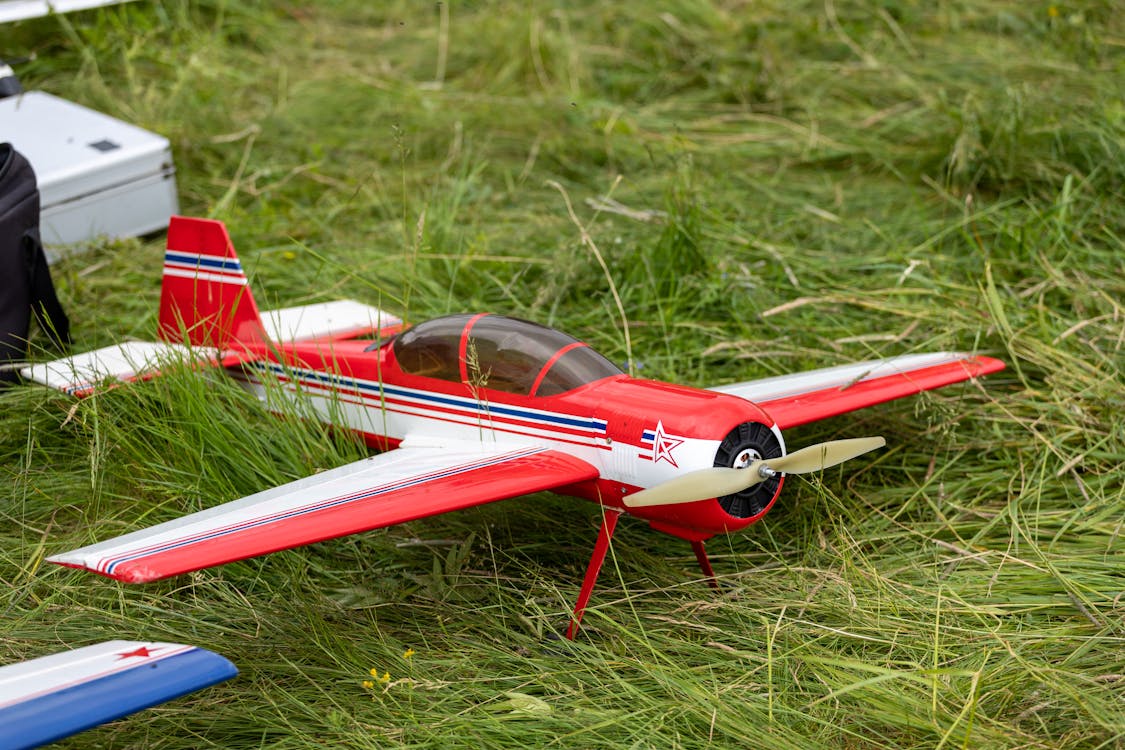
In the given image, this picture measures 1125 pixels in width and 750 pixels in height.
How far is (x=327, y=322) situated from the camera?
16.6 feet

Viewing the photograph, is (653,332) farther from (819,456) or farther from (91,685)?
(91,685)

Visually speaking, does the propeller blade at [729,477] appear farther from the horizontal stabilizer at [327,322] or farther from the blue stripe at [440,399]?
the horizontal stabilizer at [327,322]

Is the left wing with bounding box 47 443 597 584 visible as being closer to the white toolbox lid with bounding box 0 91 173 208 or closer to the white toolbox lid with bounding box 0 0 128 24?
the white toolbox lid with bounding box 0 91 173 208

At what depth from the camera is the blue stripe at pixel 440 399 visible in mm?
3836

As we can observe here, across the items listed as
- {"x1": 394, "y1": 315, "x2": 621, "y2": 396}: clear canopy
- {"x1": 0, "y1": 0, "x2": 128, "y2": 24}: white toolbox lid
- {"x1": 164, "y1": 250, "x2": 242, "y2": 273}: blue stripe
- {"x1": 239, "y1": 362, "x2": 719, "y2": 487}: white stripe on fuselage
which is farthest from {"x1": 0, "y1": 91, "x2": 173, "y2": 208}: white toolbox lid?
{"x1": 394, "y1": 315, "x2": 621, "y2": 396}: clear canopy

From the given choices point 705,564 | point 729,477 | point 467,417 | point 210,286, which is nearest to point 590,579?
point 705,564

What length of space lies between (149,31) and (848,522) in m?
6.55

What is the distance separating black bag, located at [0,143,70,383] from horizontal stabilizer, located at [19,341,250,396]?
1.07 feet

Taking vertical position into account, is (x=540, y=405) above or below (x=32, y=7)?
below

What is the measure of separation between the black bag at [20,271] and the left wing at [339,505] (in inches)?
77.3

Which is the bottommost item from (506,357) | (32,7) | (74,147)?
(506,357)

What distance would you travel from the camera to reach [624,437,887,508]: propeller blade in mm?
3488

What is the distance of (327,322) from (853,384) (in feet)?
7.62

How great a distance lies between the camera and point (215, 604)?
12.5ft
